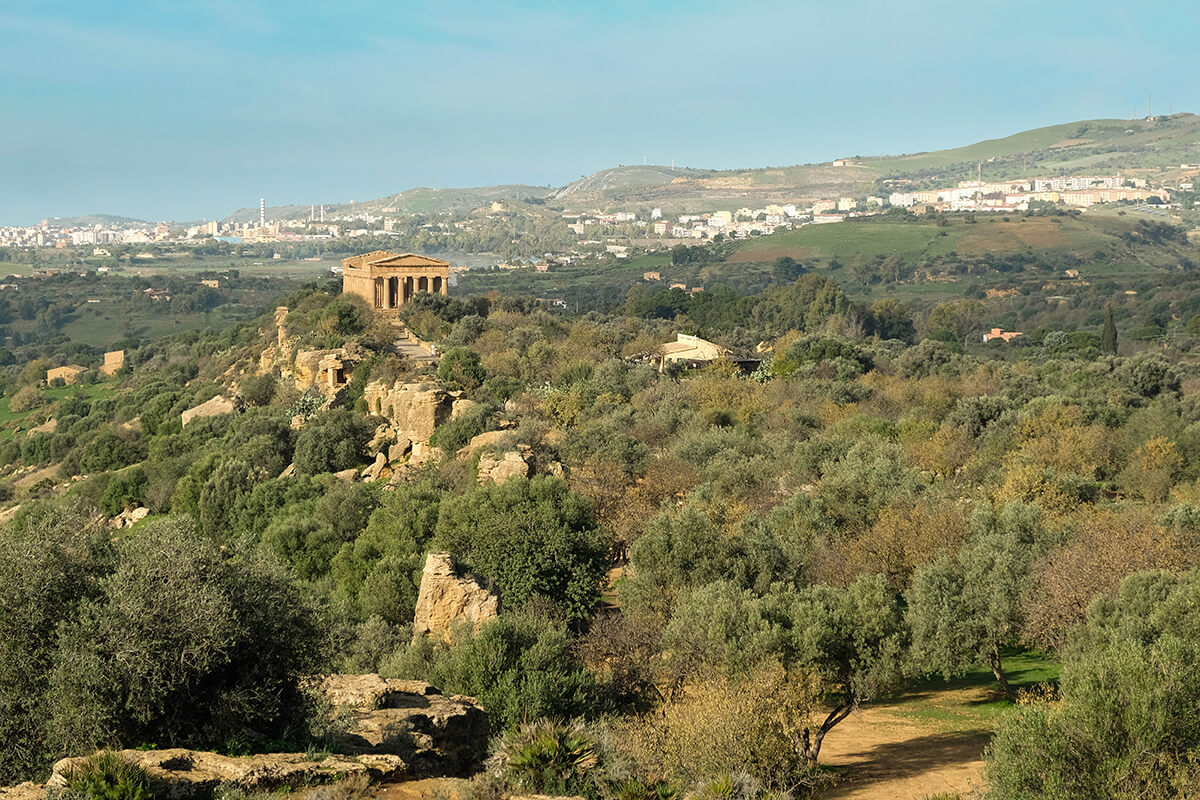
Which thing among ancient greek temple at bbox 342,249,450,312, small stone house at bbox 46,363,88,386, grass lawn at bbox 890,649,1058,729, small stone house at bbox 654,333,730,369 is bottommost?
small stone house at bbox 46,363,88,386

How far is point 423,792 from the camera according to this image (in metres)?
9.91

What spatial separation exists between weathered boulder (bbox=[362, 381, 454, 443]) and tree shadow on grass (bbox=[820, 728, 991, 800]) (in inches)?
721

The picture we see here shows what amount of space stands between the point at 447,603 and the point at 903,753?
6.39 metres

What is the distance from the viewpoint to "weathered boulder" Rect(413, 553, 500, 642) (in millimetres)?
17062

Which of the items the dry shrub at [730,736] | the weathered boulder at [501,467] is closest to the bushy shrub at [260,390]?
the weathered boulder at [501,467]

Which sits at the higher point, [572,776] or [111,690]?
[111,690]

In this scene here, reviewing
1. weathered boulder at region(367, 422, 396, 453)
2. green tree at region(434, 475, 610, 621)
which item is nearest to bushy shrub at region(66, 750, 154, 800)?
green tree at region(434, 475, 610, 621)

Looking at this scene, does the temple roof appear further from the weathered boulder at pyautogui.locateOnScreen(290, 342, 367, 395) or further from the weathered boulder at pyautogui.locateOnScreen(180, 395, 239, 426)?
the weathered boulder at pyautogui.locateOnScreen(180, 395, 239, 426)

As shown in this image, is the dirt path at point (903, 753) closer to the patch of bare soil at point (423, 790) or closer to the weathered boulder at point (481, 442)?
the patch of bare soil at point (423, 790)

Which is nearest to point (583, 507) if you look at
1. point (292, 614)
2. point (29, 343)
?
point (292, 614)

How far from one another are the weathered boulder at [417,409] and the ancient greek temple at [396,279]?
17861mm

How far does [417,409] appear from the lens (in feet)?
109

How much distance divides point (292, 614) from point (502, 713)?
3084mm

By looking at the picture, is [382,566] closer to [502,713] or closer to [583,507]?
[583,507]
